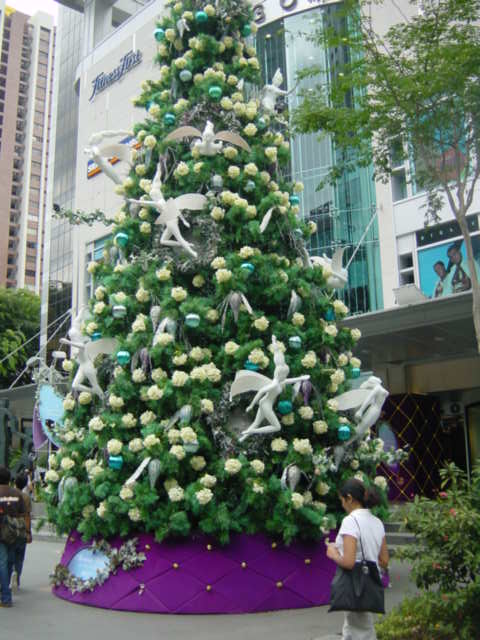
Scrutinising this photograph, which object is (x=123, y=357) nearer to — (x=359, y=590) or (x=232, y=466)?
(x=232, y=466)

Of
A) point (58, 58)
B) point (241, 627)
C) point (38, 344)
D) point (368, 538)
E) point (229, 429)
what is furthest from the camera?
point (58, 58)

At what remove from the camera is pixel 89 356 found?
8555mm

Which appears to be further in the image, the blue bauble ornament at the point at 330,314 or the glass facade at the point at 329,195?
the glass facade at the point at 329,195

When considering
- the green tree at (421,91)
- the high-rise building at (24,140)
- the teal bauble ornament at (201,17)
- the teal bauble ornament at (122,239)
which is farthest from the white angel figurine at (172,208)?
the high-rise building at (24,140)

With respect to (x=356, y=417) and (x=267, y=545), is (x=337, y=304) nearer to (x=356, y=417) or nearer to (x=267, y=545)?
(x=356, y=417)

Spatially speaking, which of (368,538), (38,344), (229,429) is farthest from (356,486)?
(38,344)

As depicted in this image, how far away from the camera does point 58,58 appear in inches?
1877

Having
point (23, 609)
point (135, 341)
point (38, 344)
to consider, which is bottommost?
point (23, 609)

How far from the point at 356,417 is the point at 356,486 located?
377 cm

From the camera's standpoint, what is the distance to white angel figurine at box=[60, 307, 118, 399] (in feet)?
27.5

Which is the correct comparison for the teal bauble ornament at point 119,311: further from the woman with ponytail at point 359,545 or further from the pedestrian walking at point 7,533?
the woman with ponytail at point 359,545

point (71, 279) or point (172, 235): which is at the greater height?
point (71, 279)

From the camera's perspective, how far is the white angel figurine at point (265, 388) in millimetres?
7316

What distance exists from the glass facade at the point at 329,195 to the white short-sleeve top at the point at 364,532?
17965mm
